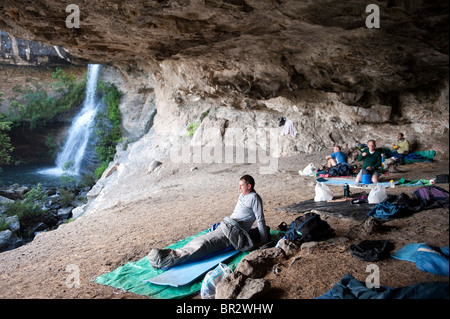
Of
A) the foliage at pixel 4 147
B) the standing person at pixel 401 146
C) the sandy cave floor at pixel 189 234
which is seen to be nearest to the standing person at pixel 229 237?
the sandy cave floor at pixel 189 234

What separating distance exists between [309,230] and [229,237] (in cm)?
102

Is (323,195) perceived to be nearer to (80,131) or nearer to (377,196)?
(377,196)

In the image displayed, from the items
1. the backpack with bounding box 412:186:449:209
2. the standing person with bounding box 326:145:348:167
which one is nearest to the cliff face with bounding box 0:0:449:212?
the backpack with bounding box 412:186:449:209

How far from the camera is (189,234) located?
5250 mm

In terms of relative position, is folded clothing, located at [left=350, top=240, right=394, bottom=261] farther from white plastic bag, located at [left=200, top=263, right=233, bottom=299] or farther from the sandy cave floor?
white plastic bag, located at [left=200, top=263, right=233, bottom=299]

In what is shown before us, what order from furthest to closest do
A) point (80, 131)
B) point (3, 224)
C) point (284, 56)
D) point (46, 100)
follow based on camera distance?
point (80, 131) → point (46, 100) → point (3, 224) → point (284, 56)

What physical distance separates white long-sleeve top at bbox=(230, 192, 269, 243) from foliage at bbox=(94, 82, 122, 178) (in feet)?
53.8

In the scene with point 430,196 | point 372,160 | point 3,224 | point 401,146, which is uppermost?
point 401,146

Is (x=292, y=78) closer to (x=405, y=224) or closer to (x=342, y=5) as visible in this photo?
(x=342, y=5)

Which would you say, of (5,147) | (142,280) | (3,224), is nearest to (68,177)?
(5,147)

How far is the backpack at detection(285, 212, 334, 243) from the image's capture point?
4047mm

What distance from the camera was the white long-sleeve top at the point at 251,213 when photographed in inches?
165
